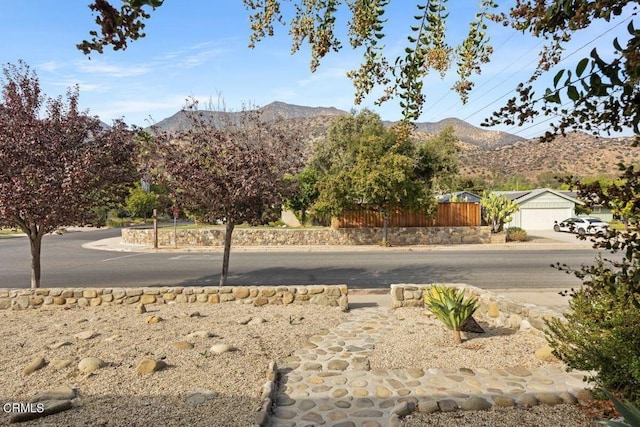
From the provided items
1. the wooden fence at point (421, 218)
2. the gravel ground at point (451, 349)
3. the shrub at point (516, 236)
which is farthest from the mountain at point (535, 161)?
the gravel ground at point (451, 349)

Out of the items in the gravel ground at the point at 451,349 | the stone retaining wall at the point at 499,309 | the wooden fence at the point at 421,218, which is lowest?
the gravel ground at the point at 451,349

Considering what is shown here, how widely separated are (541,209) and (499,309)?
35.6m

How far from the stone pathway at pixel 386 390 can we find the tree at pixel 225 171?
5788 mm

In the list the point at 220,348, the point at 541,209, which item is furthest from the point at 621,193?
the point at 541,209

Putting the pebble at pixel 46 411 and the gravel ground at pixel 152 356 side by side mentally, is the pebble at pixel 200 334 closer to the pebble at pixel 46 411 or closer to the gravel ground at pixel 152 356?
the gravel ground at pixel 152 356

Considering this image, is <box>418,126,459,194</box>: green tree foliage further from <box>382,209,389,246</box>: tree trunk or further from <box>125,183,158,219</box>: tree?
<box>125,183,158,219</box>: tree

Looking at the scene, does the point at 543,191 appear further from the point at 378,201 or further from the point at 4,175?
the point at 4,175

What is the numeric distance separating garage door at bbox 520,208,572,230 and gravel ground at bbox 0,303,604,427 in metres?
34.8

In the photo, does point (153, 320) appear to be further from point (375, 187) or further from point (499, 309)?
point (375, 187)

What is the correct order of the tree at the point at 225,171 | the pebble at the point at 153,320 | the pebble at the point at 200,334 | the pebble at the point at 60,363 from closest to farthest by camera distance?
the pebble at the point at 60,363, the pebble at the point at 200,334, the pebble at the point at 153,320, the tree at the point at 225,171

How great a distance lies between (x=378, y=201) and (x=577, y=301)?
19042 millimetres

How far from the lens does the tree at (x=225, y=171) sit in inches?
429

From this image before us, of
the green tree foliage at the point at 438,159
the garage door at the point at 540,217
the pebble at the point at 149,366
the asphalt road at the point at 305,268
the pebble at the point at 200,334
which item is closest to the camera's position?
the pebble at the point at 149,366

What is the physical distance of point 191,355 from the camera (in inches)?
237
